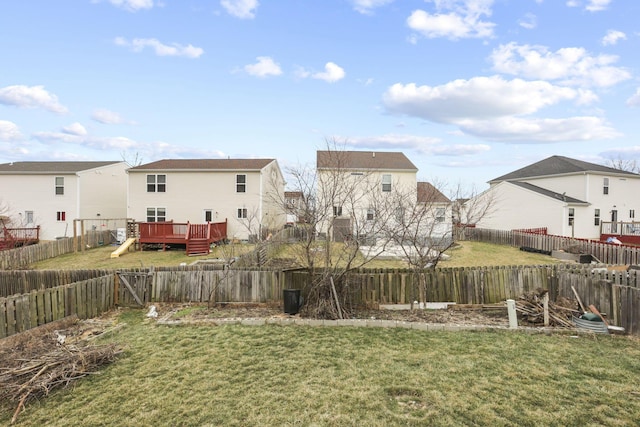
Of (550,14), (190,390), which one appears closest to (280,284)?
(190,390)

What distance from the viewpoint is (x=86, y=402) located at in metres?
5.12

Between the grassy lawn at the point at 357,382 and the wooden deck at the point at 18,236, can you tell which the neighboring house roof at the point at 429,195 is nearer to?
the grassy lawn at the point at 357,382

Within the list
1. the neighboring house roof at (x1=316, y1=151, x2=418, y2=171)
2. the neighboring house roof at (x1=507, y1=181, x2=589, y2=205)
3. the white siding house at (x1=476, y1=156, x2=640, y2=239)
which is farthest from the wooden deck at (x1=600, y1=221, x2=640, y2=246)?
the neighboring house roof at (x1=316, y1=151, x2=418, y2=171)

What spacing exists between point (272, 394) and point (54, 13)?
1708cm

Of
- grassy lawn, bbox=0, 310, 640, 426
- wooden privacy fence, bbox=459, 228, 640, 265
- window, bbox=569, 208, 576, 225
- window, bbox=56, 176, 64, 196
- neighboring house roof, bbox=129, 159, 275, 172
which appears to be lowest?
grassy lawn, bbox=0, 310, 640, 426

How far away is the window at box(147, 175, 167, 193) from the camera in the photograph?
2592 centimetres

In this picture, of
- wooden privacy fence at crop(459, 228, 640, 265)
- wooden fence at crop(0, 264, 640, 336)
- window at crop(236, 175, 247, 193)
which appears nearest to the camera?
wooden fence at crop(0, 264, 640, 336)

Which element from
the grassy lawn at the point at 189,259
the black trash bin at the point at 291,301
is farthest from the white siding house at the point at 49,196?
the black trash bin at the point at 291,301

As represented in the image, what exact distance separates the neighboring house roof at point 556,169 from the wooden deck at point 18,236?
43.2 m

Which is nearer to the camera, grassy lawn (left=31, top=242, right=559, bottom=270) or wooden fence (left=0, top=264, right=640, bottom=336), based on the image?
wooden fence (left=0, top=264, right=640, bottom=336)

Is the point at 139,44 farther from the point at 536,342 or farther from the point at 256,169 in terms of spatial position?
the point at 536,342

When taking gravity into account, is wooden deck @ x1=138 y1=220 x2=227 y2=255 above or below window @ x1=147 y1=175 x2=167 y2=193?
below

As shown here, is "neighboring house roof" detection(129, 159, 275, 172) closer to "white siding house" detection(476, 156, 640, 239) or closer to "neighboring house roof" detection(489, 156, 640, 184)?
"white siding house" detection(476, 156, 640, 239)

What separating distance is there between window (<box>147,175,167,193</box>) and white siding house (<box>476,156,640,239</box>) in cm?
2684
